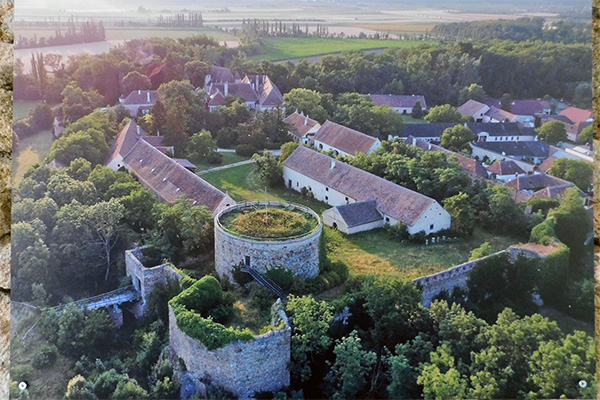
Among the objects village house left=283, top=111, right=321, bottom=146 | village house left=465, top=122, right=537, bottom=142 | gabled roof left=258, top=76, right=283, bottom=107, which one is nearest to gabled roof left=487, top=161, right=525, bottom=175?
village house left=465, top=122, right=537, bottom=142

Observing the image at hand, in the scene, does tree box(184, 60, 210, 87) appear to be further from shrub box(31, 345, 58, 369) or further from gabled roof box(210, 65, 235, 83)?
shrub box(31, 345, 58, 369)

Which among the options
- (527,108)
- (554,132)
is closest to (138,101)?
(554,132)

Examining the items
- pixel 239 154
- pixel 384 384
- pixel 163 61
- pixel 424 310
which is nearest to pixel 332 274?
pixel 424 310

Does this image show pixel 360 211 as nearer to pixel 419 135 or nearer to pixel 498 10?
pixel 498 10

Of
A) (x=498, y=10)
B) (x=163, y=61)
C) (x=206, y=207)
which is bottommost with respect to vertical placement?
(x=206, y=207)

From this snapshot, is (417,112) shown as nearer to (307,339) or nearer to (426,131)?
(426,131)

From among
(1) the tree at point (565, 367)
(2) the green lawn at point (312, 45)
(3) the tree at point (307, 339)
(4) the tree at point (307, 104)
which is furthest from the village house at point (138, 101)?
(1) the tree at point (565, 367)
